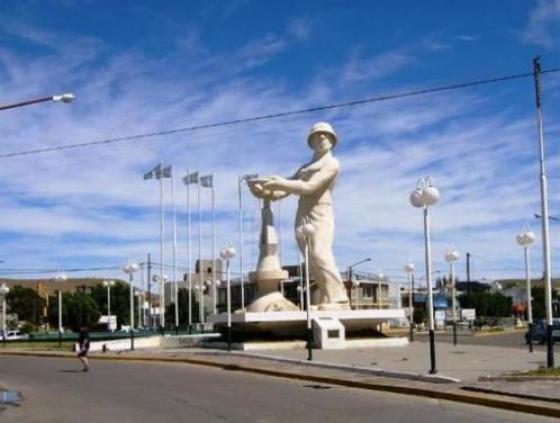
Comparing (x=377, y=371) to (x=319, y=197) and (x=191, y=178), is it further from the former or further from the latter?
(x=191, y=178)

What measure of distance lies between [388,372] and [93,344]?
2771 centimetres

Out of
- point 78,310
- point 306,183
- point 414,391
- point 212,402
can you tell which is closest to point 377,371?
point 414,391

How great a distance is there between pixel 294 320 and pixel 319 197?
6.06 meters

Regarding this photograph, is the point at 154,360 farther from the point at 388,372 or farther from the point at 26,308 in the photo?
the point at 26,308

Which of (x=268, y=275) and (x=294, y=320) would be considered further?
(x=268, y=275)

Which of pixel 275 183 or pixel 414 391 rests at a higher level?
pixel 275 183

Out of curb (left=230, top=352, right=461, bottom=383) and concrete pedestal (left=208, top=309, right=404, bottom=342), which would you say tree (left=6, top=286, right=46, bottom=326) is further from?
curb (left=230, top=352, right=461, bottom=383)

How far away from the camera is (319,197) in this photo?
40750 mm

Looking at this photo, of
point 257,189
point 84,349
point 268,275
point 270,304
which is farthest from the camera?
point 257,189

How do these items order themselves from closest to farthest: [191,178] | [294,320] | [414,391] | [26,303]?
[414,391] → [294,320] → [191,178] → [26,303]

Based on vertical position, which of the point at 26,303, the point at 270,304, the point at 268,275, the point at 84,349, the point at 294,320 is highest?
the point at 268,275

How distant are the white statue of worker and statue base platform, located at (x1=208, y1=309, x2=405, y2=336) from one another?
957 millimetres

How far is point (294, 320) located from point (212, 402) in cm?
2103

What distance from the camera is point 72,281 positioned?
172250 mm
